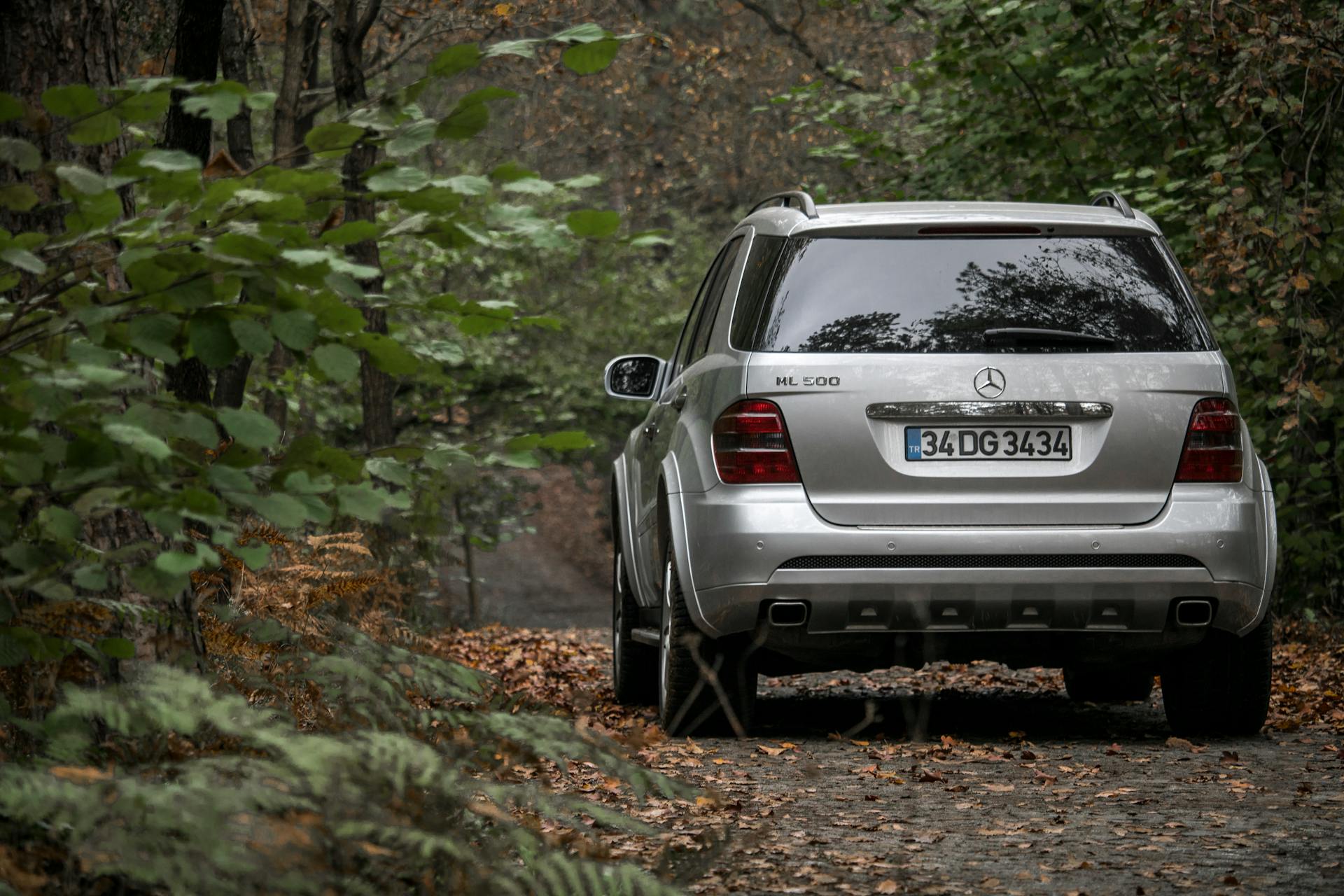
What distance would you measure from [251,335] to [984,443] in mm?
3363

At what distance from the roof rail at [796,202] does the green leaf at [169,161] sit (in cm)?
357

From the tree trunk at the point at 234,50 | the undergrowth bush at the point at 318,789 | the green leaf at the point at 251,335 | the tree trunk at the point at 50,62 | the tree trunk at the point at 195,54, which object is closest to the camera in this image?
the undergrowth bush at the point at 318,789

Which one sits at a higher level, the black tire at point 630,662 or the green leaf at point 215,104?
the green leaf at point 215,104

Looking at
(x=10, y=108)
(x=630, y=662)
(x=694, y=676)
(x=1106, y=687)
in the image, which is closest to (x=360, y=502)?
(x=10, y=108)

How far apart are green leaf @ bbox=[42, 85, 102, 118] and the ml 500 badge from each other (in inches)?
128

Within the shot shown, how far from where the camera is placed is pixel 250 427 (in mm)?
3607

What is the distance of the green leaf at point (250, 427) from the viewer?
3.56 m

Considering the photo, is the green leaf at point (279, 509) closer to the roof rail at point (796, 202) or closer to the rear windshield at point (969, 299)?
the rear windshield at point (969, 299)

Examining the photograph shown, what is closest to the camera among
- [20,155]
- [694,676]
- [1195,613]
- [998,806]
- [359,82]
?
[20,155]

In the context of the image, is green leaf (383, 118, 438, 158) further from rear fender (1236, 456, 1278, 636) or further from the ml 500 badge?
rear fender (1236, 456, 1278, 636)

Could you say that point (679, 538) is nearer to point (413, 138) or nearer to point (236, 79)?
point (413, 138)

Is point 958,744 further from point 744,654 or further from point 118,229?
point 118,229

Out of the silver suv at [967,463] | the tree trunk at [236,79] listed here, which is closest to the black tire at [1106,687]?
the silver suv at [967,463]

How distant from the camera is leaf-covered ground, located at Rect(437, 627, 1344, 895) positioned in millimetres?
4273
